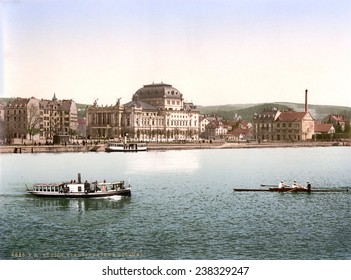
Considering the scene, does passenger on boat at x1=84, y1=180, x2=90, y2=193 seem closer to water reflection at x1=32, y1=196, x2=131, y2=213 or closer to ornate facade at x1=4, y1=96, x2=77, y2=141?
water reflection at x1=32, y1=196, x2=131, y2=213

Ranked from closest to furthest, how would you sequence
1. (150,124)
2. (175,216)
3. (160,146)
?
1. (175,216)
2. (150,124)
3. (160,146)

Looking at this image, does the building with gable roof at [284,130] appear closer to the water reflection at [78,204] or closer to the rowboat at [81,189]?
the rowboat at [81,189]

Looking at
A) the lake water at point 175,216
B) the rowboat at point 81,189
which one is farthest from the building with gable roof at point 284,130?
the rowboat at point 81,189

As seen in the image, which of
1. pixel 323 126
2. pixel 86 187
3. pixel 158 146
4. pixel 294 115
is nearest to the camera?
pixel 86 187

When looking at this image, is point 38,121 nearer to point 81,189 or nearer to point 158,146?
point 158,146

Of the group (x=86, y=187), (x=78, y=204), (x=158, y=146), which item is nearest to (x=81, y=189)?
(x=86, y=187)
